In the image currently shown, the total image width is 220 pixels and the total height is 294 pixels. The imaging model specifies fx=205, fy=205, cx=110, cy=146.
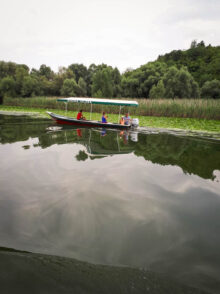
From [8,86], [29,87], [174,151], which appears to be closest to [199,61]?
[29,87]

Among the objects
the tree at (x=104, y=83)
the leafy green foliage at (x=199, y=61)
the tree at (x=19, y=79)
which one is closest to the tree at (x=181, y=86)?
the tree at (x=104, y=83)

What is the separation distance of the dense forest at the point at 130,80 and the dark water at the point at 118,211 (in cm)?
3403

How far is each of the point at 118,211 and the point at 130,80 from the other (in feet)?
171

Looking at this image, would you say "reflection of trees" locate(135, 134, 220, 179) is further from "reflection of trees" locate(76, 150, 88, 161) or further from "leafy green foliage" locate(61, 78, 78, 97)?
"leafy green foliage" locate(61, 78, 78, 97)

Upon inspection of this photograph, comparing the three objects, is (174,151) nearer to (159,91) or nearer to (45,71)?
(159,91)

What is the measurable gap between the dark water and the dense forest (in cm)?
3403

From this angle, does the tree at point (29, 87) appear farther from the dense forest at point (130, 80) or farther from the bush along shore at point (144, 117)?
the bush along shore at point (144, 117)

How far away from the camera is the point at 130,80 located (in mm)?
52625

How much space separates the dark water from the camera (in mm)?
3090

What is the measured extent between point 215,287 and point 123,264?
121 cm

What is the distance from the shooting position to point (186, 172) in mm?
6871

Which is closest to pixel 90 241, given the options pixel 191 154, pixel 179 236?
pixel 179 236

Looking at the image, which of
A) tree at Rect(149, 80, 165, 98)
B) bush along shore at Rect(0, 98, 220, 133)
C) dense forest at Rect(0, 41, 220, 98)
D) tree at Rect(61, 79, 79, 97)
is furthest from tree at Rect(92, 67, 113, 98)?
bush along shore at Rect(0, 98, 220, 133)

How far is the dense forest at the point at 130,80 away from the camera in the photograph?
43.6 meters
